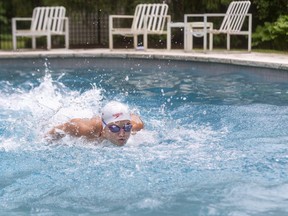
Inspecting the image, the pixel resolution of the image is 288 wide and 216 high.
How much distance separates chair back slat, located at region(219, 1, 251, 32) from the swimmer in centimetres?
810

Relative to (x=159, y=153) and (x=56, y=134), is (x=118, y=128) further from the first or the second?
(x=56, y=134)

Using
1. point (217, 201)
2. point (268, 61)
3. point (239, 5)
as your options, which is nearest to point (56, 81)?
point (268, 61)

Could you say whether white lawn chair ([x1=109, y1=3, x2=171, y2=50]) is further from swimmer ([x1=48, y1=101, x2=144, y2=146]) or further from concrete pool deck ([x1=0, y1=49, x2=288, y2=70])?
swimmer ([x1=48, y1=101, x2=144, y2=146])

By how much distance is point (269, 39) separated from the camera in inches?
571

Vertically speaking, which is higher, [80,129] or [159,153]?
[80,129]

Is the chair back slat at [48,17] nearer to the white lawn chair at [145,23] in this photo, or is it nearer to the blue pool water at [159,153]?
the white lawn chair at [145,23]

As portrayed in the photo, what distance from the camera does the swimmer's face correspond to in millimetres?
5562

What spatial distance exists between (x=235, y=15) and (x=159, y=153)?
849cm

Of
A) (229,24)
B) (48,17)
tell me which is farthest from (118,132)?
(48,17)

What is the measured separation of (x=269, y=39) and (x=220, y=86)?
4918mm

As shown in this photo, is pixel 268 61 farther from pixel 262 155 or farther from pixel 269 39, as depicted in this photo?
pixel 262 155

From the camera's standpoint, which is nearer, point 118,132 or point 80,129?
point 118,132

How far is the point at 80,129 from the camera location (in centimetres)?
581

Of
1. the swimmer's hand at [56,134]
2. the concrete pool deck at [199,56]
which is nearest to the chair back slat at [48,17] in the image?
the concrete pool deck at [199,56]
